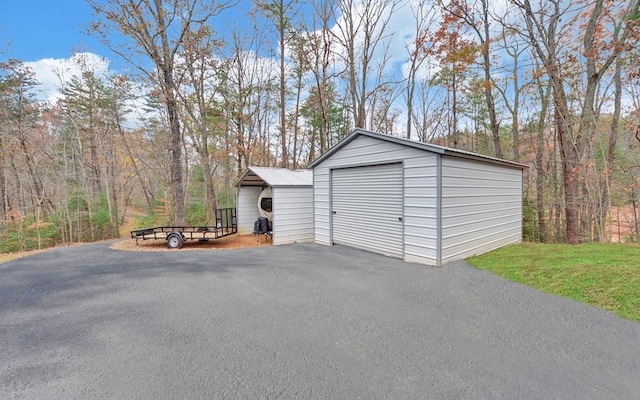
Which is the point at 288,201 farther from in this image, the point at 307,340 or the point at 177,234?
the point at 307,340

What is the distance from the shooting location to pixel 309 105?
15.3 m

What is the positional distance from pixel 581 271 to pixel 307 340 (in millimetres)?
4551

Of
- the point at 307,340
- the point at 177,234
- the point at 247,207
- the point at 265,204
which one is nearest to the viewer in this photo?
the point at 307,340

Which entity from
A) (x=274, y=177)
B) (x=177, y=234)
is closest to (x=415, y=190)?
(x=274, y=177)

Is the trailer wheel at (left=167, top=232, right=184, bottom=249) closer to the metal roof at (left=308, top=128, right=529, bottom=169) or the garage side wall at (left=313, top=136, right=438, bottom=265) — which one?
the metal roof at (left=308, top=128, right=529, bottom=169)

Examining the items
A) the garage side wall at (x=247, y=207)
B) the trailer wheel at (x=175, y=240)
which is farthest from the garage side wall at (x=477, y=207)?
the garage side wall at (x=247, y=207)

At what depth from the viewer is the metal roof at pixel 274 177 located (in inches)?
325

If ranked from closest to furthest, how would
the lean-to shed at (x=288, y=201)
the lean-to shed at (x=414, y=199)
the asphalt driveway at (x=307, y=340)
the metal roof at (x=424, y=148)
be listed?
the asphalt driveway at (x=307, y=340) < the metal roof at (x=424, y=148) < the lean-to shed at (x=414, y=199) < the lean-to shed at (x=288, y=201)

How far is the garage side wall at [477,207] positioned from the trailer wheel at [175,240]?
735cm

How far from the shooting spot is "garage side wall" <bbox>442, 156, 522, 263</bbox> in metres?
5.17

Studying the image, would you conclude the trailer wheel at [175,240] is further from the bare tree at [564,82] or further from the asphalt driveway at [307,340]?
the bare tree at [564,82]

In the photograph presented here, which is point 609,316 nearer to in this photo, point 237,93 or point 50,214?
point 237,93

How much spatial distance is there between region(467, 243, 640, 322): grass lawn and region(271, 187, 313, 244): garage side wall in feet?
16.4

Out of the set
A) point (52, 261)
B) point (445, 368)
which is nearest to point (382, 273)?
point (445, 368)
